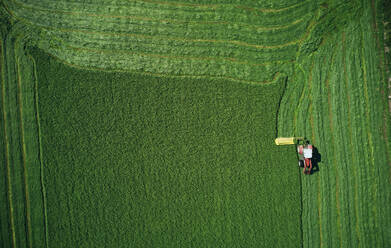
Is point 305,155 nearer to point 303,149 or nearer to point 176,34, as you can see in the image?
point 303,149

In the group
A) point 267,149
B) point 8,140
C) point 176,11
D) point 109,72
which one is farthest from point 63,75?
point 267,149

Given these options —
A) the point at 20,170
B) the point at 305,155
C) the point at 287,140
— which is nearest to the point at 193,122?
the point at 287,140

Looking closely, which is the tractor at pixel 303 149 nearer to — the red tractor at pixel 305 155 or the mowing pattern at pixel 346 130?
the red tractor at pixel 305 155

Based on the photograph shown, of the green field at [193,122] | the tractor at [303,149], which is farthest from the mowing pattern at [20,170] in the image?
the tractor at [303,149]

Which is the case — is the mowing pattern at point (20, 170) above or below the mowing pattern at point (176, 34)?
below

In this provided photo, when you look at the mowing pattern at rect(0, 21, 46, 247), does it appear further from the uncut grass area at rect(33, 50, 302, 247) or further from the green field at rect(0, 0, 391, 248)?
the uncut grass area at rect(33, 50, 302, 247)

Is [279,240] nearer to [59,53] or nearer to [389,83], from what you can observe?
[389,83]
